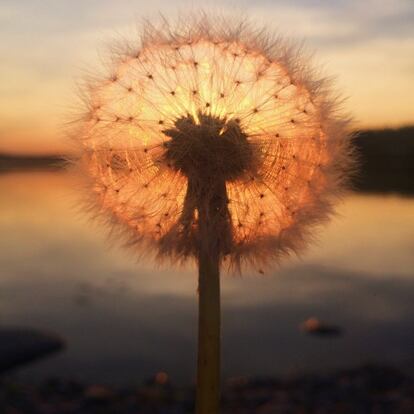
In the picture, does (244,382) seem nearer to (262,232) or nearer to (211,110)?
(262,232)

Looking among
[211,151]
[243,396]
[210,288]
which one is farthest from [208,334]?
[243,396]

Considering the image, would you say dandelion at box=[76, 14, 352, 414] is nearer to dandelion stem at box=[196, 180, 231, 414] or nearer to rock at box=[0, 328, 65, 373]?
dandelion stem at box=[196, 180, 231, 414]

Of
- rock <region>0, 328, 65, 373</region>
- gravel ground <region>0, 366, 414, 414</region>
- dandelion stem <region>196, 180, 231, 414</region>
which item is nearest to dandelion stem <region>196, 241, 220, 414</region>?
dandelion stem <region>196, 180, 231, 414</region>

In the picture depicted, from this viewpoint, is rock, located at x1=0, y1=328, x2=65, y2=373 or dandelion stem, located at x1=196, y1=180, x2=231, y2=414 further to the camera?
rock, located at x1=0, y1=328, x2=65, y2=373

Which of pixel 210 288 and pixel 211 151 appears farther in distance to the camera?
pixel 210 288

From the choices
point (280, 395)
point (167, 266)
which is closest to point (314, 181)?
point (167, 266)

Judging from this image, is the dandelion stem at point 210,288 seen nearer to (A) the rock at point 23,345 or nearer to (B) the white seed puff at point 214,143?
(B) the white seed puff at point 214,143

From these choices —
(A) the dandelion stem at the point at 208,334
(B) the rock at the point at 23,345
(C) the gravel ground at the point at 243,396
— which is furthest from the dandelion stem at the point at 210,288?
(B) the rock at the point at 23,345

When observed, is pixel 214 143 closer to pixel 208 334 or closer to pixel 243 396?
pixel 208 334
